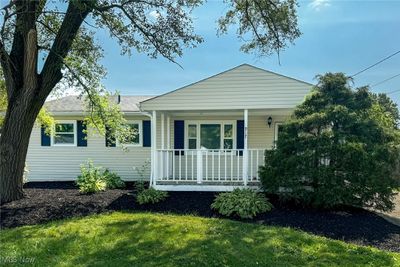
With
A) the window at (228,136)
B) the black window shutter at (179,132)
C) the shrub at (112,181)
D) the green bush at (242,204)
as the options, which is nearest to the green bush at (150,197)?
the green bush at (242,204)

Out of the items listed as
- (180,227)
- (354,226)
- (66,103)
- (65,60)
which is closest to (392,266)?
(354,226)

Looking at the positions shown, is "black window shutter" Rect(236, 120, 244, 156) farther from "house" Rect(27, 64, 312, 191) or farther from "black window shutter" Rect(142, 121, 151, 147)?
"black window shutter" Rect(142, 121, 151, 147)

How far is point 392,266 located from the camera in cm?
458

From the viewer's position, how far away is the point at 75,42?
9828mm

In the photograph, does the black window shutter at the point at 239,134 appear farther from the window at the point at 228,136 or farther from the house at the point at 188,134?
the window at the point at 228,136

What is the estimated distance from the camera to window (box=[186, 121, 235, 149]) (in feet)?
39.3

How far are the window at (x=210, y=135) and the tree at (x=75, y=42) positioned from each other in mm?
3324

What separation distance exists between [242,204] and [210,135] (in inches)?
194

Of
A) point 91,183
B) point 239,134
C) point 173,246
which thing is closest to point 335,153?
point 173,246

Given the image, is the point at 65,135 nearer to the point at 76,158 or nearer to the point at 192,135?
the point at 76,158

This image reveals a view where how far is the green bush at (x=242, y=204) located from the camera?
7.27 m

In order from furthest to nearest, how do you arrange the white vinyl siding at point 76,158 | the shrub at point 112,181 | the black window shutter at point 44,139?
the black window shutter at point 44,139 → the white vinyl siding at point 76,158 → the shrub at point 112,181

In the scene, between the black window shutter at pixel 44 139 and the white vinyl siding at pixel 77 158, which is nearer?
the white vinyl siding at pixel 77 158

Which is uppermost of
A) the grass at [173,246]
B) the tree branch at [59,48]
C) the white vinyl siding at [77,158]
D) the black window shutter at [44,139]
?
the tree branch at [59,48]
